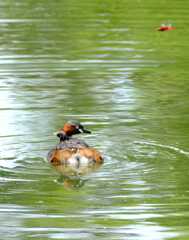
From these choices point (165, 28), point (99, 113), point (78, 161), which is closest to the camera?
point (78, 161)

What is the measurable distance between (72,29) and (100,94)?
658 centimetres

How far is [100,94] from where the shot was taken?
56.8 feet

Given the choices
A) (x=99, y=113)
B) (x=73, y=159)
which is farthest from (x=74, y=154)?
(x=99, y=113)

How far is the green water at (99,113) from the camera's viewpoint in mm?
10906

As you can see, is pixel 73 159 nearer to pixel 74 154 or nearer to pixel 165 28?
pixel 74 154

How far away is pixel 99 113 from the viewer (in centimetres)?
1580

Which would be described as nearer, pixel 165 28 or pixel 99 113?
pixel 99 113

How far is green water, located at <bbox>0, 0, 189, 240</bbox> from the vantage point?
10906 millimetres

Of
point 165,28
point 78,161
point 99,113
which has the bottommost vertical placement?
point 165,28

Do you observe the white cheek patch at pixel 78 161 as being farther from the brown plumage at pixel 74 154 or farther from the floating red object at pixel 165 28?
the floating red object at pixel 165 28

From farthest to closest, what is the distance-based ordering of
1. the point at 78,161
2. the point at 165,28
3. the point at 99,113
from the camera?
the point at 165,28 → the point at 99,113 → the point at 78,161

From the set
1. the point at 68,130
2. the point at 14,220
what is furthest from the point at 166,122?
the point at 14,220

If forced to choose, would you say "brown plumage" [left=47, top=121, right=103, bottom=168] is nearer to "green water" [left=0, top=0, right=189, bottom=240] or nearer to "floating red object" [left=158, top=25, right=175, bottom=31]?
"green water" [left=0, top=0, right=189, bottom=240]

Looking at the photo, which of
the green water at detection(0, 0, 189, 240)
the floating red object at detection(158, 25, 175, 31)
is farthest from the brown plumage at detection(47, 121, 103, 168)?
the floating red object at detection(158, 25, 175, 31)
